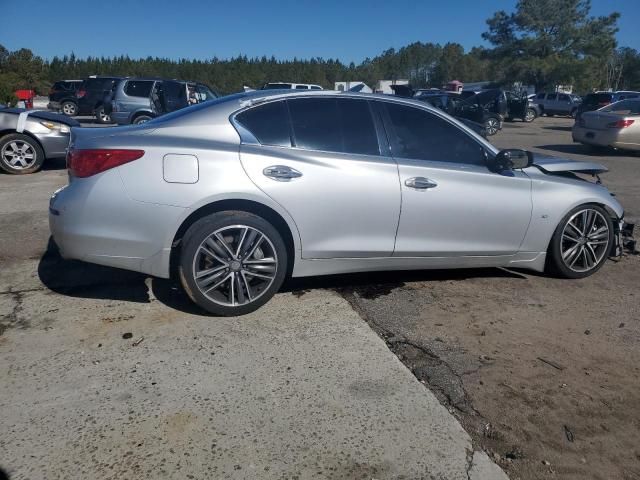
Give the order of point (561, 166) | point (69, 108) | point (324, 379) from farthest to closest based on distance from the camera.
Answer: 1. point (69, 108)
2. point (561, 166)
3. point (324, 379)

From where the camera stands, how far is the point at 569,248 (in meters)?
4.48

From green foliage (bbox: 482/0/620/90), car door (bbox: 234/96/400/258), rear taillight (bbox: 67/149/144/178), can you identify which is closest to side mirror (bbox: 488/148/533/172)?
car door (bbox: 234/96/400/258)

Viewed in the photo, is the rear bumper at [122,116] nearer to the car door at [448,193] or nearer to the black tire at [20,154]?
the black tire at [20,154]

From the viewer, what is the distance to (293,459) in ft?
7.61

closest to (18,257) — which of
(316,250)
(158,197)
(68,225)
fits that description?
(68,225)

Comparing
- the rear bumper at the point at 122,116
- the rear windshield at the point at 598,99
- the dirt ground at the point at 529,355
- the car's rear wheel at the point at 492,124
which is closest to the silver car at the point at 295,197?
the dirt ground at the point at 529,355

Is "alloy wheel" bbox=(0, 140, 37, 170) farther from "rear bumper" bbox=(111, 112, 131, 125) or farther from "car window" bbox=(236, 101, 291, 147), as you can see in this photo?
"car window" bbox=(236, 101, 291, 147)

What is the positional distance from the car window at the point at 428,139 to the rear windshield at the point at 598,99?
86.2 feet

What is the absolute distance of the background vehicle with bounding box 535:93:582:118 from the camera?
35.3m

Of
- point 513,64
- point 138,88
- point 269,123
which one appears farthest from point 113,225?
point 513,64

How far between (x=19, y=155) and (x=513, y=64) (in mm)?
58603

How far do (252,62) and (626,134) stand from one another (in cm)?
8697

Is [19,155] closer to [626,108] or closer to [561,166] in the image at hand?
[561,166]

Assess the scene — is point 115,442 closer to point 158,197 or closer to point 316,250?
point 158,197
